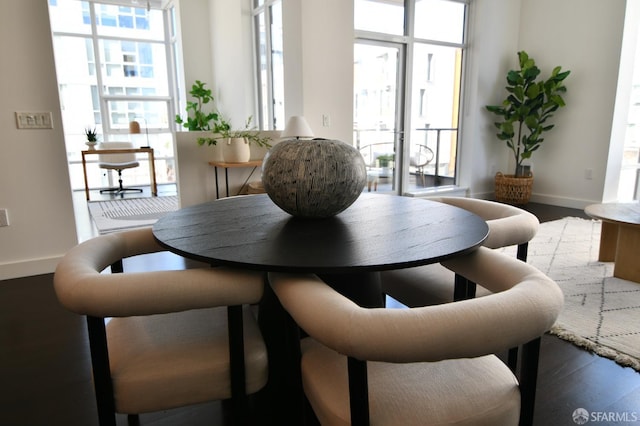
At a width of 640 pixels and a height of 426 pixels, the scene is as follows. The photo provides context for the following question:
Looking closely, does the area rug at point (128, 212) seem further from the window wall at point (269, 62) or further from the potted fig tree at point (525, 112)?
the potted fig tree at point (525, 112)

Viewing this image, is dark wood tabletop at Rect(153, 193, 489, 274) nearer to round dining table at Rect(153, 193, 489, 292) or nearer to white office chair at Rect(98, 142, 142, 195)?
round dining table at Rect(153, 193, 489, 292)

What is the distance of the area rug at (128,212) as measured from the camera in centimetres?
433

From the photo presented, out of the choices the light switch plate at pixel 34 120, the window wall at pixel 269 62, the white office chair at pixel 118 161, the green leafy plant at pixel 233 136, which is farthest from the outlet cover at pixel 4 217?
the white office chair at pixel 118 161

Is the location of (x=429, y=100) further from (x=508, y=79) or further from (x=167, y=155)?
(x=167, y=155)

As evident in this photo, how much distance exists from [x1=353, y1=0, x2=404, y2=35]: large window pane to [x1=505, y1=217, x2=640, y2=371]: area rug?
3079 millimetres

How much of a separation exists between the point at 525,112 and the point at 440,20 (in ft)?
5.57

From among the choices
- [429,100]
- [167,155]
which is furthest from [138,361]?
[167,155]

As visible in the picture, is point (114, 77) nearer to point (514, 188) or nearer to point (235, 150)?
point (235, 150)

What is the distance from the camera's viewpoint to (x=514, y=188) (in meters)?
5.30

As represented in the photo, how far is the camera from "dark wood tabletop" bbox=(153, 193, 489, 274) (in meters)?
1.00

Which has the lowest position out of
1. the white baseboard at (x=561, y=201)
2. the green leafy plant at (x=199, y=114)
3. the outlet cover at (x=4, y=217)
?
the white baseboard at (x=561, y=201)

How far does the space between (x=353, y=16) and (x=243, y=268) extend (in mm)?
4233

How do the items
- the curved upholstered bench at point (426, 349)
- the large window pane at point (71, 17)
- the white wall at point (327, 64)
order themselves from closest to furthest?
the curved upholstered bench at point (426, 349) → the white wall at point (327, 64) → the large window pane at point (71, 17)

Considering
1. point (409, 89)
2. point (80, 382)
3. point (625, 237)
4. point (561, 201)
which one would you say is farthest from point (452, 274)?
point (561, 201)
